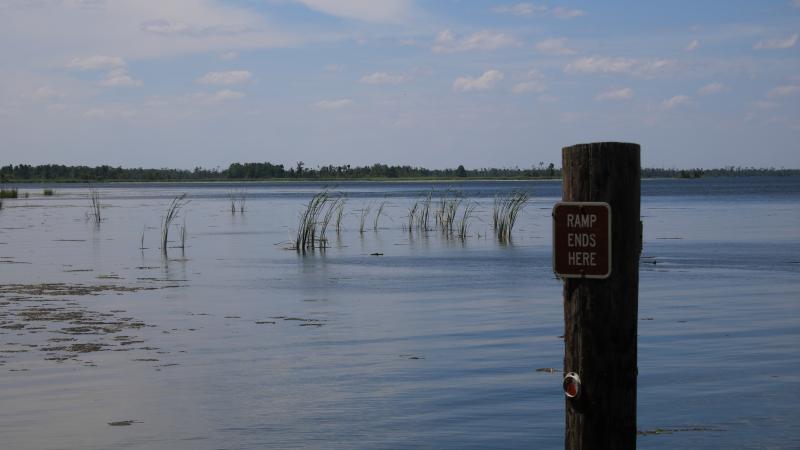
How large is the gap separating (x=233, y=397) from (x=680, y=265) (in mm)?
15425

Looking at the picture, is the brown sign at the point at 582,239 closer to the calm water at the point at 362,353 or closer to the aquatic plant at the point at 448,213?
the calm water at the point at 362,353

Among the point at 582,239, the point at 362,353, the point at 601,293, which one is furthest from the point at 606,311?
the point at 362,353

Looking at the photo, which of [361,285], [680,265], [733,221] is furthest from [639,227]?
[733,221]

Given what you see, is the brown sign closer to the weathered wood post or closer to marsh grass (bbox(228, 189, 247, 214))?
the weathered wood post

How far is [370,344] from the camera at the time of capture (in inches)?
499

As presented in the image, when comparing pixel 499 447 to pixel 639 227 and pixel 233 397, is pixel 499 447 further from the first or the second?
pixel 639 227

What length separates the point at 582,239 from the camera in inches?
190

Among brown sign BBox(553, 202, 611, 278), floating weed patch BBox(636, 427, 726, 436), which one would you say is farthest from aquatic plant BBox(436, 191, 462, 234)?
brown sign BBox(553, 202, 611, 278)

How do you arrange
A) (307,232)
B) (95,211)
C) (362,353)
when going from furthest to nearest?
(95,211) < (307,232) < (362,353)

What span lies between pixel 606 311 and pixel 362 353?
24.1 feet

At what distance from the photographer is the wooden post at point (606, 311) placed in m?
4.82

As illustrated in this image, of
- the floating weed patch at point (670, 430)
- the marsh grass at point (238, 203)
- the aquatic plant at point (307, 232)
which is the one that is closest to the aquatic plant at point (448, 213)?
the aquatic plant at point (307, 232)

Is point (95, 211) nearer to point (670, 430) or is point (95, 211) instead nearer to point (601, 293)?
point (670, 430)

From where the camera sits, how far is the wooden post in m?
4.82
